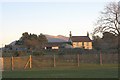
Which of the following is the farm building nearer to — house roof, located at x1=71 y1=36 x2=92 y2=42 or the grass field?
house roof, located at x1=71 y1=36 x2=92 y2=42

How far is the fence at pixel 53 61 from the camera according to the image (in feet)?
133

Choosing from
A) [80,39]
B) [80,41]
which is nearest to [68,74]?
[80,41]

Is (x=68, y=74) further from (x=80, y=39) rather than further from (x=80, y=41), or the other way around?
(x=80, y=39)

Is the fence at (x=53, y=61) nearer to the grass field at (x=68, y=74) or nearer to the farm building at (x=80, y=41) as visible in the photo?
the grass field at (x=68, y=74)

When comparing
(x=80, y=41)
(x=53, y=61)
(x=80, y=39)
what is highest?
(x=80, y=39)

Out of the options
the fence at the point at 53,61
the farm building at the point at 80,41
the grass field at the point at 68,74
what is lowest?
the grass field at the point at 68,74

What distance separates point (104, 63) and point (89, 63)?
217 cm

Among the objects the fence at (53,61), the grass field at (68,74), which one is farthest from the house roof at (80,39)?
the grass field at (68,74)

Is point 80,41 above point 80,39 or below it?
below

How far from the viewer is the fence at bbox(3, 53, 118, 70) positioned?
40.4 m

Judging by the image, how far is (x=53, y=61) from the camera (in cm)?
4147

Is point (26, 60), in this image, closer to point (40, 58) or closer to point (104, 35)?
point (40, 58)

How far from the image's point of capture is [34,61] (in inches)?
1654

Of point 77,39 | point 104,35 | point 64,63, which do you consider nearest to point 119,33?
point 104,35
